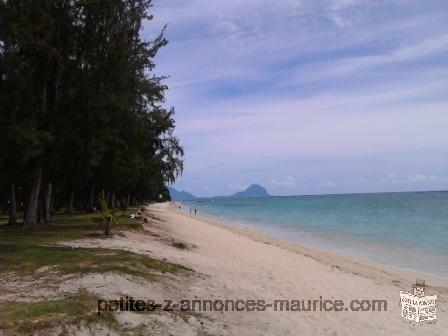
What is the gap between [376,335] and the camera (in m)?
9.41

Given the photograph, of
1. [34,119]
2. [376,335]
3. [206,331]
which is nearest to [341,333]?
[376,335]

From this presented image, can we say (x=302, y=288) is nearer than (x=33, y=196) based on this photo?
Yes

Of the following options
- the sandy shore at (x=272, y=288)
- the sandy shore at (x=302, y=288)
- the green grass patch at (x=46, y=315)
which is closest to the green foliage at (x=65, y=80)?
the sandy shore at (x=272, y=288)

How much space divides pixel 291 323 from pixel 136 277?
3503 millimetres

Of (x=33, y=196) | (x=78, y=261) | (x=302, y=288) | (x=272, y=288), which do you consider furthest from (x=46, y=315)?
(x=33, y=196)

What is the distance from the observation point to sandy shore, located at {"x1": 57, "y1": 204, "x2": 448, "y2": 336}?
9227 millimetres

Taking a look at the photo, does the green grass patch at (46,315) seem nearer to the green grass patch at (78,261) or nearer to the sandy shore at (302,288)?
the sandy shore at (302,288)

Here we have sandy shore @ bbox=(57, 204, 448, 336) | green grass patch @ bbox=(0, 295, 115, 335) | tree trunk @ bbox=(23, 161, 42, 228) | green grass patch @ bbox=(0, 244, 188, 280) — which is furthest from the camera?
tree trunk @ bbox=(23, 161, 42, 228)

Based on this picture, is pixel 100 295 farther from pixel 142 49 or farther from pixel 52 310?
pixel 142 49

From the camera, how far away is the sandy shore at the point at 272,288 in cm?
923

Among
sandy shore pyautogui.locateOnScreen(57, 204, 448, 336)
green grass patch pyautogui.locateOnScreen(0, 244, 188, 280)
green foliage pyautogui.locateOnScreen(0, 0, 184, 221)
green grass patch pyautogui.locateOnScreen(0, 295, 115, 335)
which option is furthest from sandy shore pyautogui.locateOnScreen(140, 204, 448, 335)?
green foliage pyautogui.locateOnScreen(0, 0, 184, 221)

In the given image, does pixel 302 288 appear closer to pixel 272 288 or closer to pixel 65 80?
pixel 272 288

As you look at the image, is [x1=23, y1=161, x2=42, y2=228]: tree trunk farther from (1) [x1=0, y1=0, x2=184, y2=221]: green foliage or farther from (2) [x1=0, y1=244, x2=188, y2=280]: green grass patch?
(2) [x1=0, y1=244, x2=188, y2=280]: green grass patch

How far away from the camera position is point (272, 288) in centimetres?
1302
